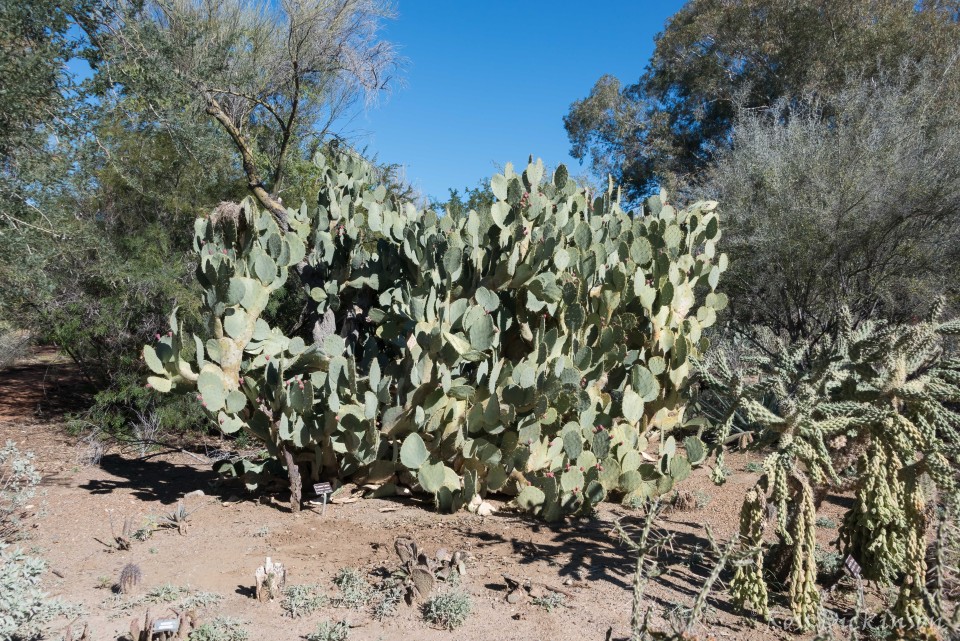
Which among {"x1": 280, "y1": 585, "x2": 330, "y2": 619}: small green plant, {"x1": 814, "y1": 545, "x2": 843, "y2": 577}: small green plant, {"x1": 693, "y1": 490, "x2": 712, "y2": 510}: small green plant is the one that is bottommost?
{"x1": 280, "y1": 585, "x2": 330, "y2": 619}: small green plant

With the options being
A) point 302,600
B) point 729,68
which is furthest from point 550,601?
point 729,68

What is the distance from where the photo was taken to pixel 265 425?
4.38 metres

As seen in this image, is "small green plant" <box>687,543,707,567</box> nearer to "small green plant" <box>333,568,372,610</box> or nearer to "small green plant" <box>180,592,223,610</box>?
"small green plant" <box>333,568,372,610</box>

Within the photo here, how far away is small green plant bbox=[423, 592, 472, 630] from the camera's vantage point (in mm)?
2904

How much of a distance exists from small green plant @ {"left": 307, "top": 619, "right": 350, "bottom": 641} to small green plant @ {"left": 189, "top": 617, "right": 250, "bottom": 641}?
271mm

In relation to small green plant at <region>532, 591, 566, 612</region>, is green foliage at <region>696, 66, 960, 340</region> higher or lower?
higher

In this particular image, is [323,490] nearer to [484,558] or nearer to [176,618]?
[484,558]

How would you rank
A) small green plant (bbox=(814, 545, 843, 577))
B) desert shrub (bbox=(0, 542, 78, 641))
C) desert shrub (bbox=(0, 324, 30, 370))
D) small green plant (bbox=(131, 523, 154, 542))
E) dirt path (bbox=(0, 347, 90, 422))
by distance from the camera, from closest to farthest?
desert shrub (bbox=(0, 542, 78, 641)) < small green plant (bbox=(814, 545, 843, 577)) < small green plant (bbox=(131, 523, 154, 542)) < dirt path (bbox=(0, 347, 90, 422)) < desert shrub (bbox=(0, 324, 30, 370))

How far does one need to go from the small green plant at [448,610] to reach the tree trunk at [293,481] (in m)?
1.62

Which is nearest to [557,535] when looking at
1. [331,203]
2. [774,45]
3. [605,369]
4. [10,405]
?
[605,369]

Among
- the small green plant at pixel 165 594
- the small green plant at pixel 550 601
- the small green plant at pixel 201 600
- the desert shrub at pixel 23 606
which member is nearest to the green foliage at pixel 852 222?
the small green plant at pixel 550 601

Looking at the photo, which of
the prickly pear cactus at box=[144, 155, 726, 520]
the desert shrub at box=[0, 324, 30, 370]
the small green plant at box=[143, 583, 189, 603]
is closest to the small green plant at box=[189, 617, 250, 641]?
the small green plant at box=[143, 583, 189, 603]

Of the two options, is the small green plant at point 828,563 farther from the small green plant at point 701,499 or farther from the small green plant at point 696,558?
the small green plant at point 701,499

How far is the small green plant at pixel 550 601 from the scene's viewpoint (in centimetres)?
302
